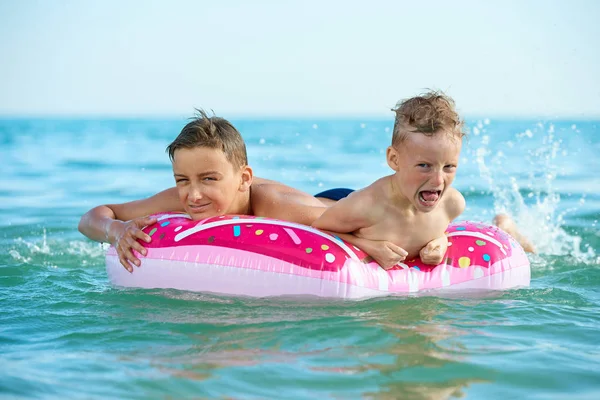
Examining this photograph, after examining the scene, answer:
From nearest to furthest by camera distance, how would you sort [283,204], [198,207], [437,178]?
[437,178]
[198,207]
[283,204]

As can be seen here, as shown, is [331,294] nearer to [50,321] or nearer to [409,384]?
[409,384]

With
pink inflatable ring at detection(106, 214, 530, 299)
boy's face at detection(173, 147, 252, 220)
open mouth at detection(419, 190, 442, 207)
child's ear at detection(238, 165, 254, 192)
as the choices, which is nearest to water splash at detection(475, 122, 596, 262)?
pink inflatable ring at detection(106, 214, 530, 299)

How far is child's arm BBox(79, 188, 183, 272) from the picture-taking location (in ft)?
15.4

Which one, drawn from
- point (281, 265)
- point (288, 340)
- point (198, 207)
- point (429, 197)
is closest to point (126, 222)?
point (198, 207)

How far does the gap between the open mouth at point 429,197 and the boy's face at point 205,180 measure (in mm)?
1196

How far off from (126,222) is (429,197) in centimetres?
195

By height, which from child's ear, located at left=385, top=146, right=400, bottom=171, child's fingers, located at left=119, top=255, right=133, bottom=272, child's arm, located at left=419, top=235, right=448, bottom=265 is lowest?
child's fingers, located at left=119, top=255, right=133, bottom=272

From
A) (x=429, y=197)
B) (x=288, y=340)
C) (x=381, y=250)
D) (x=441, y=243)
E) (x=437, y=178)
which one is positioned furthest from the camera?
(x=441, y=243)

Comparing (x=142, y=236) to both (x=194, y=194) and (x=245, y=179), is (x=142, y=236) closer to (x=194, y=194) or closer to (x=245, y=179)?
(x=194, y=194)

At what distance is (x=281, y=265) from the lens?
14.3ft

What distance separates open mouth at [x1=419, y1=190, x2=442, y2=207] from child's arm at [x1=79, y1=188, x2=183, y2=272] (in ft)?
5.50

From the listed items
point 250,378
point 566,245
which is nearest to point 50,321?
point 250,378

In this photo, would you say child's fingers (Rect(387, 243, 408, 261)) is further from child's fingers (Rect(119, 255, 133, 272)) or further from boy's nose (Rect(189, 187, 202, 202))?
child's fingers (Rect(119, 255, 133, 272))

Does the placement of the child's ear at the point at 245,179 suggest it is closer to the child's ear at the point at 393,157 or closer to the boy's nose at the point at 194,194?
the boy's nose at the point at 194,194
